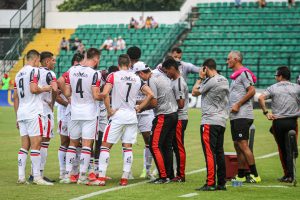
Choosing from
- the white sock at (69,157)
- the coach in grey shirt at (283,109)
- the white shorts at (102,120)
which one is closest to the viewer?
the white sock at (69,157)

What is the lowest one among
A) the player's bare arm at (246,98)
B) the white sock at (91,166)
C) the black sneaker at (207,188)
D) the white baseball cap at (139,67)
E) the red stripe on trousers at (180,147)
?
the black sneaker at (207,188)

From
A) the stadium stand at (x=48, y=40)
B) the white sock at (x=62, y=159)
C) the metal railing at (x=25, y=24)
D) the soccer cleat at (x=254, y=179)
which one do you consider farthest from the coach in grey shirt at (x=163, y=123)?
the metal railing at (x=25, y=24)

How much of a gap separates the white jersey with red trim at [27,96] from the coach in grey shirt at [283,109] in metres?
3.89

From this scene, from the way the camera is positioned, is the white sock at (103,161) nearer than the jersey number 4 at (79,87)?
Yes

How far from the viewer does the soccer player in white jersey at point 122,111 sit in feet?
50.2

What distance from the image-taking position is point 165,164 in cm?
1584

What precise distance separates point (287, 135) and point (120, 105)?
311cm

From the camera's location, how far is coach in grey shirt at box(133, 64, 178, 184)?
15688 mm

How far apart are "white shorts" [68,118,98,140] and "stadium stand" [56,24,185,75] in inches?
1328

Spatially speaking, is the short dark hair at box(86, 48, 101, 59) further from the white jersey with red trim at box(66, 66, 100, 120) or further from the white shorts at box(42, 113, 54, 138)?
the white shorts at box(42, 113, 54, 138)

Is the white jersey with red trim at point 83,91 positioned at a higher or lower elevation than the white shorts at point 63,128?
higher

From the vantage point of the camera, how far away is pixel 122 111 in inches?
608

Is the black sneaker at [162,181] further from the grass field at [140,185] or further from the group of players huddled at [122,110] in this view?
the grass field at [140,185]

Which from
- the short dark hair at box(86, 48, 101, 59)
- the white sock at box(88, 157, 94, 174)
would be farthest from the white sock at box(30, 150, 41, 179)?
the short dark hair at box(86, 48, 101, 59)
